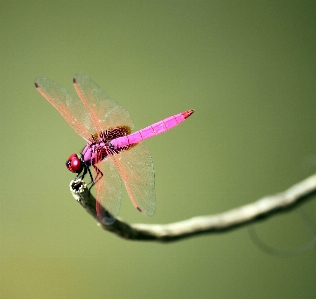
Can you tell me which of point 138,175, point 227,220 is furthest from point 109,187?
point 227,220

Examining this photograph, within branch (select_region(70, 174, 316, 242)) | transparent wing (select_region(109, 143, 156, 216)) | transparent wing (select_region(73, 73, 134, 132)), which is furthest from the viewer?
transparent wing (select_region(73, 73, 134, 132))

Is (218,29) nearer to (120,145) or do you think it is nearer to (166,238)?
(120,145)

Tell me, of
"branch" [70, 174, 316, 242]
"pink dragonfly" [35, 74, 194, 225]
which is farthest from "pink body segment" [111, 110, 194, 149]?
"branch" [70, 174, 316, 242]

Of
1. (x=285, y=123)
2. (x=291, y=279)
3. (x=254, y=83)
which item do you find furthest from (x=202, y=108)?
(x=291, y=279)

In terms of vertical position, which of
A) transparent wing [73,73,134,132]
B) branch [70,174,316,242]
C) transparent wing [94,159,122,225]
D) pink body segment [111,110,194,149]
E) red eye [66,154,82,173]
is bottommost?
branch [70,174,316,242]

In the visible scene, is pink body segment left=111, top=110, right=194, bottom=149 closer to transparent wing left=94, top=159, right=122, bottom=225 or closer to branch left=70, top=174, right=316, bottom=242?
transparent wing left=94, top=159, right=122, bottom=225

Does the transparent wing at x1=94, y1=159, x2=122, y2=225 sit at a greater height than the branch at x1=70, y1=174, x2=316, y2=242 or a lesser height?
greater
